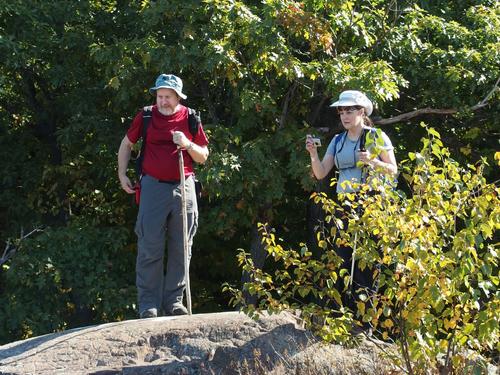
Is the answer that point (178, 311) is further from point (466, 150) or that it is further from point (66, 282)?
point (466, 150)

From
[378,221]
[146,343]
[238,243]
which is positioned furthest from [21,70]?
[378,221]

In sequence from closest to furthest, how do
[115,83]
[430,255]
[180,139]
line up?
1. [430,255]
2. [180,139]
3. [115,83]

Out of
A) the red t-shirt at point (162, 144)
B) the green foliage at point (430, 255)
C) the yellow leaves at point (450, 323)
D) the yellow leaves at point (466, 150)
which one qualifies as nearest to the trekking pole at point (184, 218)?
the red t-shirt at point (162, 144)

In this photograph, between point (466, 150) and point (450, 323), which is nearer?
point (450, 323)

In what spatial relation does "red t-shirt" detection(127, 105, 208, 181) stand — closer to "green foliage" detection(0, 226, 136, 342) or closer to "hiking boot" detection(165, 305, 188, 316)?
"hiking boot" detection(165, 305, 188, 316)

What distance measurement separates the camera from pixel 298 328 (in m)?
5.89

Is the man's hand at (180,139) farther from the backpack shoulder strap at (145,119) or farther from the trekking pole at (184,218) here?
the backpack shoulder strap at (145,119)

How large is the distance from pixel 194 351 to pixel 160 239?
0.95 metres

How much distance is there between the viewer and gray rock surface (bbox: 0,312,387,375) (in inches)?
219

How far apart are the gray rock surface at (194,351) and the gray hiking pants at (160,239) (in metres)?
0.46

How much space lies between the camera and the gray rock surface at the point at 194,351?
5559 mm

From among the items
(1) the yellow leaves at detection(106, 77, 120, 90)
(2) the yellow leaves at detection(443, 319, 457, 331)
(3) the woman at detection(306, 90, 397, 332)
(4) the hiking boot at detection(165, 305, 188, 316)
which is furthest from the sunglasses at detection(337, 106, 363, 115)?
(1) the yellow leaves at detection(106, 77, 120, 90)

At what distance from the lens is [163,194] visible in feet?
20.7

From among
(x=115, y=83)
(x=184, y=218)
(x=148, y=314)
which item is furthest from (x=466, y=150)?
(x=148, y=314)
